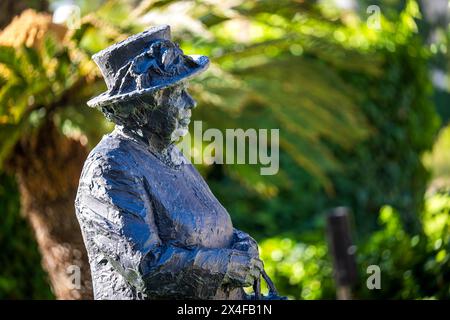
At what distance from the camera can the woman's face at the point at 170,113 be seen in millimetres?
4484

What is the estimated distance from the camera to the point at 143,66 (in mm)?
4441

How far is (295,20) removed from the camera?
9.38 m

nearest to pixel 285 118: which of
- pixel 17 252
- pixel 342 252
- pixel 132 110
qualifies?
pixel 342 252

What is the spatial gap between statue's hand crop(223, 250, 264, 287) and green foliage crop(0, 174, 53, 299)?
4.00 m

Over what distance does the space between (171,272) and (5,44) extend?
3.73 m

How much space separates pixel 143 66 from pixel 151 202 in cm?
53

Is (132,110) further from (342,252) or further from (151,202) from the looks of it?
(342,252)

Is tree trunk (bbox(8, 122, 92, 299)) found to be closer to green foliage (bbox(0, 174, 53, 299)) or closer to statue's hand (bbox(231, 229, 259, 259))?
green foliage (bbox(0, 174, 53, 299))

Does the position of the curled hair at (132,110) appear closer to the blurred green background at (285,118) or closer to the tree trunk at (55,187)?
the blurred green background at (285,118)

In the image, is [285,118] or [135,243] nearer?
[135,243]

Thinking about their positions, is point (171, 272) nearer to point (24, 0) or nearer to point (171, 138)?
point (171, 138)

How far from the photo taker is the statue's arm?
4262 millimetres

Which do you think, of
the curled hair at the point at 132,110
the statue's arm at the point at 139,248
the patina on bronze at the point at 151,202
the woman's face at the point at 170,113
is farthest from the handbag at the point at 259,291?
the curled hair at the point at 132,110

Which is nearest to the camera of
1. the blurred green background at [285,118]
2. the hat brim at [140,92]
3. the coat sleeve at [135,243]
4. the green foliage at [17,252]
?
the coat sleeve at [135,243]
